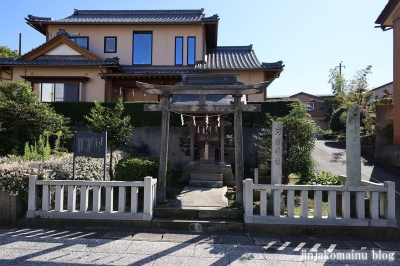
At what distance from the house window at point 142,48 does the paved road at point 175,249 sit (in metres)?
14.2

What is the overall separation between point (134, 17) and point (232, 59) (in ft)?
26.4

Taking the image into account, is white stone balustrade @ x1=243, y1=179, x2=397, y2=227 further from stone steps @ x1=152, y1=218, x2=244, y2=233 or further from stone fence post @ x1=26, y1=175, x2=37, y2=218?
stone fence post @ x1=26, y1=175, x2=37, y2=218

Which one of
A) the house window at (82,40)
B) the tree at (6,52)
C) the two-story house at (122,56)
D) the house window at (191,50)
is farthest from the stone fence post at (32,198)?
the tree at (6,52)

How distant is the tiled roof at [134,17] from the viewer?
18047 mm

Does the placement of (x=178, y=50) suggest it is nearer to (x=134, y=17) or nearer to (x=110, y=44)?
(x=134, y=17)

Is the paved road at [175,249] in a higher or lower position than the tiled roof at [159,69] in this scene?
lower

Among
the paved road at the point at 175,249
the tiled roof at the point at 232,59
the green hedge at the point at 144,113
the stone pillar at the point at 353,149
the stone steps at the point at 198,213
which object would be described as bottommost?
the paved road at the point at 175,249

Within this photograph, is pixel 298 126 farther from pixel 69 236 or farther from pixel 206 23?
pixel 206 23

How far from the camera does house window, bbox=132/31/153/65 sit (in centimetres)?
1806

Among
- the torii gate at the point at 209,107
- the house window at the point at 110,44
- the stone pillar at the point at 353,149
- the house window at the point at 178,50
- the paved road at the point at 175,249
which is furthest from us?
the house window at the point at 110,44

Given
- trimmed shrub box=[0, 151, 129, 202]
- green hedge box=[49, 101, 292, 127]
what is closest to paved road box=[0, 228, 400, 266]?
trimmed shrub box=[0, 151, 129, 202]

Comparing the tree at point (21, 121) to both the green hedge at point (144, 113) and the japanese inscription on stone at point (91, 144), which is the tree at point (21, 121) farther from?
the japanese inscription on stone at point (91, 144)

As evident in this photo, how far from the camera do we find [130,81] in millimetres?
17312

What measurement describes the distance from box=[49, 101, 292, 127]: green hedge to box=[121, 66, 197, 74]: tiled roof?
4.19 meters
